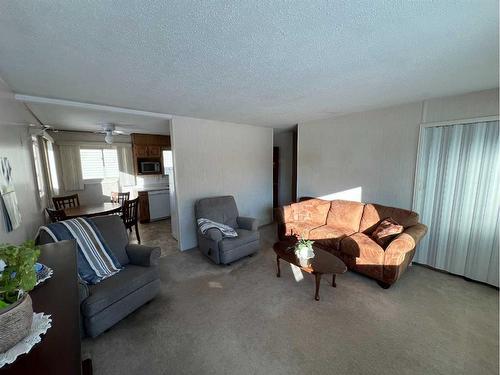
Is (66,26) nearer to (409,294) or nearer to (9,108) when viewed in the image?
(9,108)

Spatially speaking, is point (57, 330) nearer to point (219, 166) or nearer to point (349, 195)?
point (219, 166)

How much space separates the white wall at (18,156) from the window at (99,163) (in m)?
2.74

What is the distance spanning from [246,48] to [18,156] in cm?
258

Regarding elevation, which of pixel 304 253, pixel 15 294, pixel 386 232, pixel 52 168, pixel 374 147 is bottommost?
pixel 304 253

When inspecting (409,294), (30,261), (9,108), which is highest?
(9,108)

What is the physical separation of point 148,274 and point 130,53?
203cm

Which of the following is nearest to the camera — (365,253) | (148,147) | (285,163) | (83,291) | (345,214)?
(83,291)

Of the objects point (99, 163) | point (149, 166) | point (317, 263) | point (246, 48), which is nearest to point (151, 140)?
point (149, 166)

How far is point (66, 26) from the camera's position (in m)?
1.18

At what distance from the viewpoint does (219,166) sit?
409cm

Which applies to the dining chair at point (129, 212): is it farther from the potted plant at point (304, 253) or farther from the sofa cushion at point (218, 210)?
the potted plant at point (304, 253)

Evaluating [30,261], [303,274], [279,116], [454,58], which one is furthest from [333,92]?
[30,261]

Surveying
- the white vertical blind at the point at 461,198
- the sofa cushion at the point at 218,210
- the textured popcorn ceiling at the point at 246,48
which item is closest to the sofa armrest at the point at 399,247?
the white vertical blind at the point at 461,198

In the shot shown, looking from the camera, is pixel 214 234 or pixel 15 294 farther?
pixel 214 234
